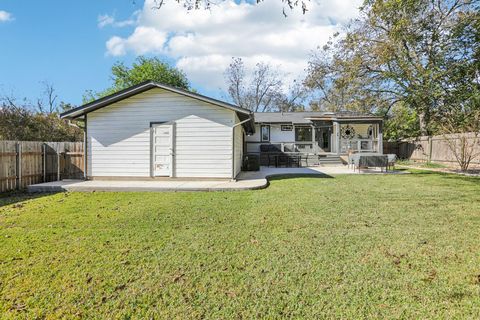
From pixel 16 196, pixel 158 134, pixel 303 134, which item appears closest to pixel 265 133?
pixel 303 134

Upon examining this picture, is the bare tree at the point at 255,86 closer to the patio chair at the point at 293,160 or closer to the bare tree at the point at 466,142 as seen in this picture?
the patio chair at the point at 293,160

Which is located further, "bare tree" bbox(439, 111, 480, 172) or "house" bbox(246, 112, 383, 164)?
"house" bbox(246, 112, 383, 164)

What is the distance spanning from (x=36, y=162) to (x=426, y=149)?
73.4ft

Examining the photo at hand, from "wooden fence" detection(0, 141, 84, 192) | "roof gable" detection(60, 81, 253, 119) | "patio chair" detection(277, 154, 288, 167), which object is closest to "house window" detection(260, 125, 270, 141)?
"patio chair" detection(277, 154, 288, 167)

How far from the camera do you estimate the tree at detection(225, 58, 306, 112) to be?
3825cm

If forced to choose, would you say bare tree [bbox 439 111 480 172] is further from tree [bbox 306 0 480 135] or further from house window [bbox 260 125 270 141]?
house window [bbox 260 125 270 141]

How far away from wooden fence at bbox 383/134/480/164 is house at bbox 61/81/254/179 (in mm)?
13156

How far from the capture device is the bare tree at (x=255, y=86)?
1508 inches

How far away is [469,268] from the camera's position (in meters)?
3.17

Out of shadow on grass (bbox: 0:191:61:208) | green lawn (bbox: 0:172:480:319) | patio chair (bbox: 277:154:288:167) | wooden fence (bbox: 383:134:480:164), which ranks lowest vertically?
green lawn (bbox: 0:172:480:319)

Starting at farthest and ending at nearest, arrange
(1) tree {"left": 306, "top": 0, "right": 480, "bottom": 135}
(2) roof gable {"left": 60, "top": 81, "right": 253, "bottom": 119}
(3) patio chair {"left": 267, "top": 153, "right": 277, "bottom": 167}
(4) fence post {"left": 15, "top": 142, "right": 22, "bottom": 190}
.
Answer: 1. (3) patio chair {"left": 267, "top": 153, "right": 277, "bottom": 167}
2. (1) tree {"left": 306, "top": 0, "right": 480, "bottom": 135}
3. (2) roof gable {"left": 60, "top": 81, "right": 253, "bottom": 119}
4. (4) fence post {"left": 15, "top": 142, "right": 22, "bottom": 190}

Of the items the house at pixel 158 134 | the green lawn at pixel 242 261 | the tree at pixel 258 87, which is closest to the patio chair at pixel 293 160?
the house at pixel 158 134

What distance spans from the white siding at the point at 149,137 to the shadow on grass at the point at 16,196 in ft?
8.16

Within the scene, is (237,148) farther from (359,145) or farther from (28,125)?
(28,125)
